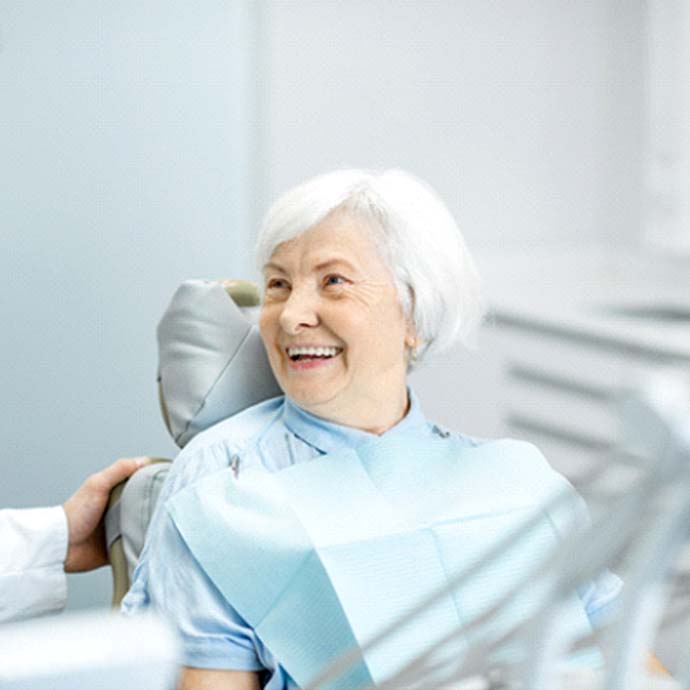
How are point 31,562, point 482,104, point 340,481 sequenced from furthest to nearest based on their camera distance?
point 482,104, point 31,562, point 340,481

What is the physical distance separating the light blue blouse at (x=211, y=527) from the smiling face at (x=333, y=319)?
50 millimetres

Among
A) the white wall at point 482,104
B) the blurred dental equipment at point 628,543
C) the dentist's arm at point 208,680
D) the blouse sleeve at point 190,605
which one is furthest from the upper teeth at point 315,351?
the white wall at point 482,104

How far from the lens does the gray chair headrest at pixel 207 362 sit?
1.82 meters

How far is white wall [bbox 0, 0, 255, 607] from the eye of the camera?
7.73ft

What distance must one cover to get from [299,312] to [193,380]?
10.0 inches

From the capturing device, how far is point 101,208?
242 cm

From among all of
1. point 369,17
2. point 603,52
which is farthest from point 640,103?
point 369,17

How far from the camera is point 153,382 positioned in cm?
248

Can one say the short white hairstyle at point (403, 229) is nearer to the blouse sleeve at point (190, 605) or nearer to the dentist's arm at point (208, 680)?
the blouse sleeve at point (190, 605)

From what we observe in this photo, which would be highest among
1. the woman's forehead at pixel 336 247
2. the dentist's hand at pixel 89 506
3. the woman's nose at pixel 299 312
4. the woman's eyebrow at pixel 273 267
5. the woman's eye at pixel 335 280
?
the woman's forehead at pixel 336 247

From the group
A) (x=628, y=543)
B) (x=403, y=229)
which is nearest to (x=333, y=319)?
(x=403, y=229)

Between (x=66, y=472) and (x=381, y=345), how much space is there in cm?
96

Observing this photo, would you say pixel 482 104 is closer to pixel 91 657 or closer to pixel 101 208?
pixel 101 208

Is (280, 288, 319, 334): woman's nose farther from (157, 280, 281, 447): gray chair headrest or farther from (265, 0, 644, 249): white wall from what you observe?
(265, 0, 644, 249): white wall
